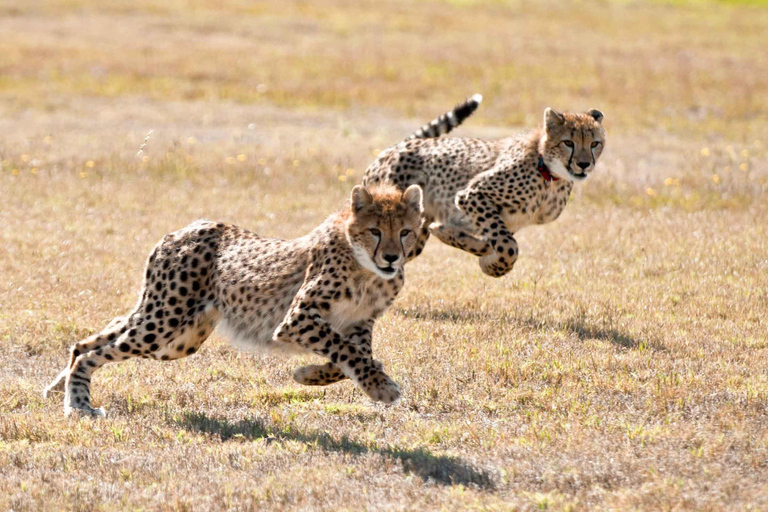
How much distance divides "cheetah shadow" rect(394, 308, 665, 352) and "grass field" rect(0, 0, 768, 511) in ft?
0.11

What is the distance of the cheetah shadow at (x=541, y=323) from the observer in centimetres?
764

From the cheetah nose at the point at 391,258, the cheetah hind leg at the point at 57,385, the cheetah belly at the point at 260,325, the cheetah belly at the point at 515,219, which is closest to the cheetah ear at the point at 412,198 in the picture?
the cheetah nose at the point at 391,258

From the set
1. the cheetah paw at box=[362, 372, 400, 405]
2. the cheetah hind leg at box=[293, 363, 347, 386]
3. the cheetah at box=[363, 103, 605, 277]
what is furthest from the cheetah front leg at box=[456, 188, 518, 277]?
the cheetah paw at box=[362, 372, 400, 405]

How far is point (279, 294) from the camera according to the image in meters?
6.55

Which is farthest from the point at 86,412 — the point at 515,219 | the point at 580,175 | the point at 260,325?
the point at 580,175

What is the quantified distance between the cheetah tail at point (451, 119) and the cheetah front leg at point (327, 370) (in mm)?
3822

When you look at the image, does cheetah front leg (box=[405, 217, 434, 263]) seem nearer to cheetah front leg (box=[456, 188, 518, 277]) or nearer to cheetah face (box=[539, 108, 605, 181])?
cheetah front leg (box=[456, 188, 518, 277])

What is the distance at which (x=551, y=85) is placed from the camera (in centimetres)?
2414

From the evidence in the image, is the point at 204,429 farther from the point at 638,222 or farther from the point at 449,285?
the point at 638,222

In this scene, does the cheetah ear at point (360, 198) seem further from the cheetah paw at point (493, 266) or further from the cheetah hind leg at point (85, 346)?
the cheetah paw at point (493, 266)

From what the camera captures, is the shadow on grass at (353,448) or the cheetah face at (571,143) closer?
the shadow on grass at (353,448)

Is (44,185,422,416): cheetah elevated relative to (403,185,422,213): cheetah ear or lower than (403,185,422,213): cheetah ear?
lower

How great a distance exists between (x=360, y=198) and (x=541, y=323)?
101 inches

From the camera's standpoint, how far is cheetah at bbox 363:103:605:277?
8.74 m
